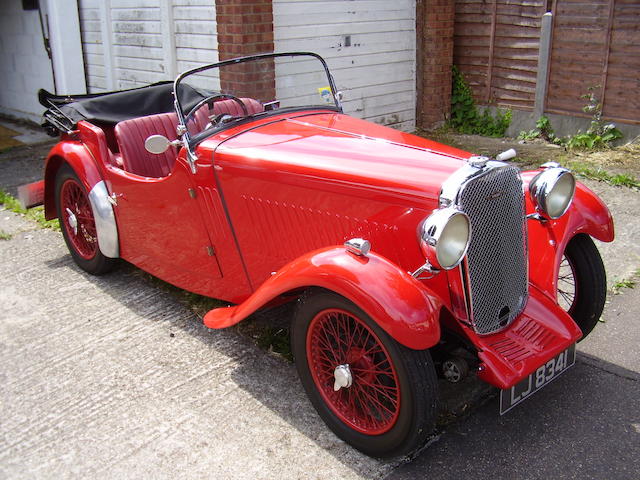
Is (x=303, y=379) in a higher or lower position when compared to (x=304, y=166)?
lower

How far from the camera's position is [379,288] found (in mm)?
2607

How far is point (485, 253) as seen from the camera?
2.94 m

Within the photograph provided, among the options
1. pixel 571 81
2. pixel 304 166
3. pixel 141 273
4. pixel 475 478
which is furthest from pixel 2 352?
pixel 571 81

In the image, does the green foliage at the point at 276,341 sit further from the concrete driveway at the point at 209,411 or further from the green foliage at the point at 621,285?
the green foliage at the point at 621,285

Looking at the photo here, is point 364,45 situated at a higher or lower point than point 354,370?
higher

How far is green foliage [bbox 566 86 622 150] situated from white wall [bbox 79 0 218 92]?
13.8ft

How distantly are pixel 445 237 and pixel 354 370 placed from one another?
0.72 m

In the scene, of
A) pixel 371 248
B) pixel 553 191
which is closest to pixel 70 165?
pixel 371 248

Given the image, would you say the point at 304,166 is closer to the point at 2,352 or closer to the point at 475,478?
the point at 475,478

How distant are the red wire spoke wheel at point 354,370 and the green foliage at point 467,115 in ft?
20.4

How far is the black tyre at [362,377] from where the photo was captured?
2.60 metres

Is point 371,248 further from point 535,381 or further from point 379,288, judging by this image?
point 535,381

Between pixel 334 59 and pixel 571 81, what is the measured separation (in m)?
2.81

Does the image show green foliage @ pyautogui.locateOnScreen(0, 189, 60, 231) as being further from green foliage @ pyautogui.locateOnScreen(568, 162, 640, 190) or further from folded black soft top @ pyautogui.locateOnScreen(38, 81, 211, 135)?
green foliage @ pyautogui.locateOnScreen(568, 162, 640, 190)
